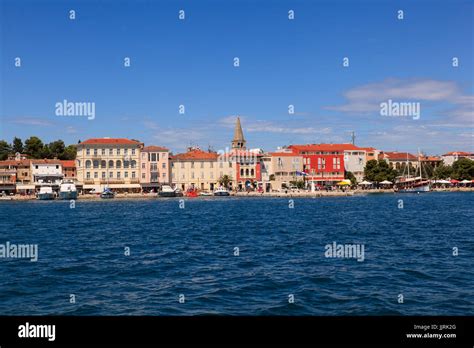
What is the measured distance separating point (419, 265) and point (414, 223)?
1711cm

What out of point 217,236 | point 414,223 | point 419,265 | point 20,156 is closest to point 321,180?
point 20,156

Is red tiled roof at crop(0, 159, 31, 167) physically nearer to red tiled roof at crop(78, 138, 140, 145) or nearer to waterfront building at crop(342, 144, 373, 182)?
red tiled roof at crop(78, 138, 140, 145)

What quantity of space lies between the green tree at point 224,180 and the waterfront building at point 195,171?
0.78 m

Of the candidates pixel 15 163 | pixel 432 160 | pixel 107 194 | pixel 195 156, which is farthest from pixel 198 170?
pixel 432 160

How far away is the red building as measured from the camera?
10212 cm

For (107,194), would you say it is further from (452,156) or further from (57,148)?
(452,156)

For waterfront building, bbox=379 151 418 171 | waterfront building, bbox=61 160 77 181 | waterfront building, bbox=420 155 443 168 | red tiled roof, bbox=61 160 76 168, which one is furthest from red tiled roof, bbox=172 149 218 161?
waterfront building, bbox=420 155 443 168

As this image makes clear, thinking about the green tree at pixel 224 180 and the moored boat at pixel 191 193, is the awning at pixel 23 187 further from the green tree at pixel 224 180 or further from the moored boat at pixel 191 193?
the green tree at pixel 224 180

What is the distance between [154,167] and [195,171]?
8.16m

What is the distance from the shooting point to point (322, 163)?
102688 millimetres
